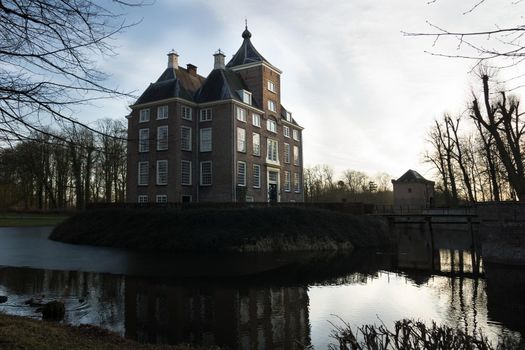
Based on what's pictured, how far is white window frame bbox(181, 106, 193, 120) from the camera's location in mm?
36881

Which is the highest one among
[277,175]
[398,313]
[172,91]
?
[172,91]

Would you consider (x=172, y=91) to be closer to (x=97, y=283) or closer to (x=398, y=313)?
(x=97, y=283)

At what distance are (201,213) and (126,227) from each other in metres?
5.40

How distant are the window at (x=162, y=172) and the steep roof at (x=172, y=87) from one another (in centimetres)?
568

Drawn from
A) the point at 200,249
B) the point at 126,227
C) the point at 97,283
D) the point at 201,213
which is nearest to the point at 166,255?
the point at 200,249

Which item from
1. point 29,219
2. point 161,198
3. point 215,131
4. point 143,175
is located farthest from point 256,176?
point 29,219

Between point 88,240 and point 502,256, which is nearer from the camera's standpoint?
point 502,256

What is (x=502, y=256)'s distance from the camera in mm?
21938

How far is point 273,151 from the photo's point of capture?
4228 centimetres

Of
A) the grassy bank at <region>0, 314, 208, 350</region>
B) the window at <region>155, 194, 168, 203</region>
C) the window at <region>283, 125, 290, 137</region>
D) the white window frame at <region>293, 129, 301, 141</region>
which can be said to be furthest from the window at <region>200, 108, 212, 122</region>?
the grassy bank at <region>0, 314, 208, 350</region>

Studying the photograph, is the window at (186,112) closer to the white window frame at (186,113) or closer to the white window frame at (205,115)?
the white window frame at (186,113)

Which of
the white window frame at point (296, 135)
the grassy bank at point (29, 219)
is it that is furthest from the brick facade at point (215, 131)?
the grassy bank at point (29, 219)

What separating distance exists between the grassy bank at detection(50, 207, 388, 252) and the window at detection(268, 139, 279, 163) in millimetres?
12032

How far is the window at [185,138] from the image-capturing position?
120 ft
